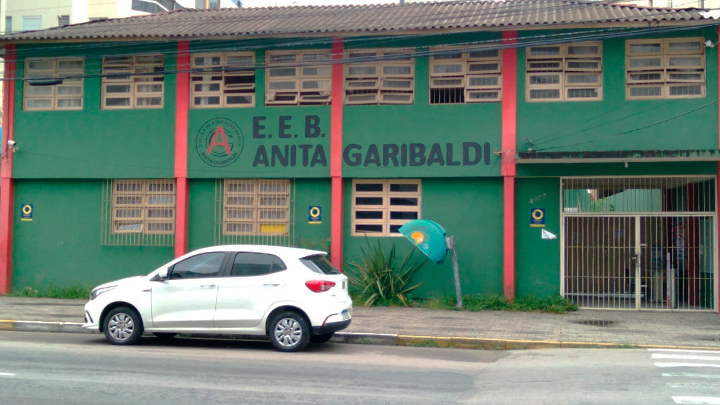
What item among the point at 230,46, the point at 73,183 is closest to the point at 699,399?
the point at 230,46

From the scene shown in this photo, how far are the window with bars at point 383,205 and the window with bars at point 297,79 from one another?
221 cm

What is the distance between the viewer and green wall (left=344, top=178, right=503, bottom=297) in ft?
48.5

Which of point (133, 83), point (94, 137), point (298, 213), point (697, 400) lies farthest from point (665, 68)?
point (94, 137)

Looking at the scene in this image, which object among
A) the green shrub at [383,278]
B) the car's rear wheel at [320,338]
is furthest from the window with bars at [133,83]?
the car's rear wheel at [320,338]

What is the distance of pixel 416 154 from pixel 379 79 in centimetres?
190

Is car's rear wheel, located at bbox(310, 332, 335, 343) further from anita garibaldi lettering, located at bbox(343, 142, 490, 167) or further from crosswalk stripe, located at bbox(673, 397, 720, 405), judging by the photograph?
crosswalk stripe, located at bbox(673, 397, 720, 405)

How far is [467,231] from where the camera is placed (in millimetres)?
14930

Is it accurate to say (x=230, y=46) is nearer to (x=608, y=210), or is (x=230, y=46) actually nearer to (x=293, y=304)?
(x=293, y=304)

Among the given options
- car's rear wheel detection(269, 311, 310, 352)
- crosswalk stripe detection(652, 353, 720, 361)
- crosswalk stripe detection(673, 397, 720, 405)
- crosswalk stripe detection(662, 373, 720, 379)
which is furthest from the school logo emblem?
crosswalk stripe detection(673, 397, 720, 405)

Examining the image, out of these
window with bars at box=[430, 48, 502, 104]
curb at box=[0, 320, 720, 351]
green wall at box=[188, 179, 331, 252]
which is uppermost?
window with bars at box=[430, 48, 502, 104]

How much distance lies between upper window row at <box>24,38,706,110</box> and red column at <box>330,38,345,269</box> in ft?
0.65

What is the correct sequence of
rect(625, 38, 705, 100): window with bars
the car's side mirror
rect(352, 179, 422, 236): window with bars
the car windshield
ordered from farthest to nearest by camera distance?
rect(352, 179, 422, 236): window with bars, rect(625, 38, 705, 100): window with bars, the car's side mirror, the car windshield

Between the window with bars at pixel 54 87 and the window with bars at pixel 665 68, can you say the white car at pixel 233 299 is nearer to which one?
the window with bars at pixel 54 87

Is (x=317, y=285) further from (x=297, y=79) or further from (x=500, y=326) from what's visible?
(x=297, y=79)
